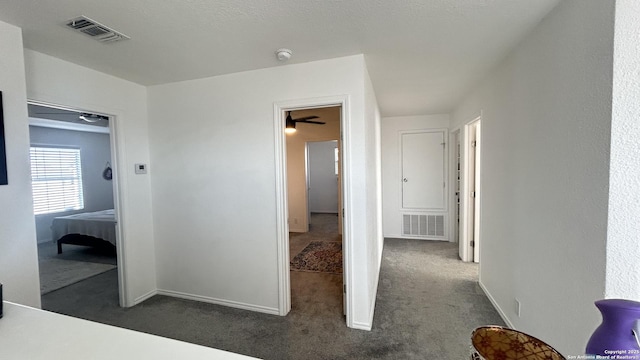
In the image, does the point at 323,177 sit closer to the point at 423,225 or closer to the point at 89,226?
the point at 423,225

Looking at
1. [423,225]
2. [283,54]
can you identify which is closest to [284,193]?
[283,54]

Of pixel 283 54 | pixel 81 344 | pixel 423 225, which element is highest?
pixel 283 54

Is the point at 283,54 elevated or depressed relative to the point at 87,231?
elevated

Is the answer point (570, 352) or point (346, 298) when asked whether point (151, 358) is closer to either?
point (346, 298)

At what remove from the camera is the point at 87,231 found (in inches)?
175

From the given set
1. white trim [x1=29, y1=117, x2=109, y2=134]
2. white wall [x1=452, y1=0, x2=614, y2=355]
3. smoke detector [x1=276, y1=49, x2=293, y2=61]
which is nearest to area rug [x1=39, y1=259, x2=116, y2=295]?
white trim [x1=29, y1=117, x2=109, y2=134]

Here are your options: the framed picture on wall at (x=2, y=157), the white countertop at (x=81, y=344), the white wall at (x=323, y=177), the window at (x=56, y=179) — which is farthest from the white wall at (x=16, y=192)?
the white wall at (x=323, y=177)

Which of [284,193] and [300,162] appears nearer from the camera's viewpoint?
[284,193]

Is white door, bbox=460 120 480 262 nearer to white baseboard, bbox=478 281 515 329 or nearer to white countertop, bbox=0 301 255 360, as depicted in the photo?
white baseboard, bbox=478 281 515 329

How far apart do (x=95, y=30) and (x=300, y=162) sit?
13.8 feet

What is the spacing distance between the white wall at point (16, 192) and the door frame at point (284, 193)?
5.85 ft

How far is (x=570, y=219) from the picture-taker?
57.2 inches

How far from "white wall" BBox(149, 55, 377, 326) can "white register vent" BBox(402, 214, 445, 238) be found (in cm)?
297

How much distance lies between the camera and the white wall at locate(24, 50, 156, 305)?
229 cm
